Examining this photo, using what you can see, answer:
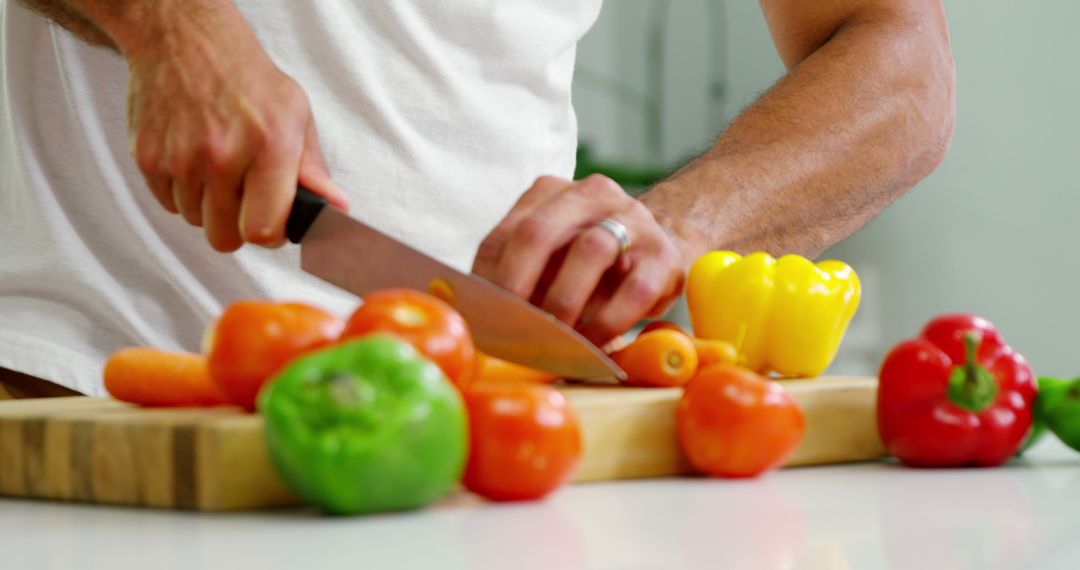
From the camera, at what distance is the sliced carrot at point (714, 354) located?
4.21ft

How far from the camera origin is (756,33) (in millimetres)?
4441

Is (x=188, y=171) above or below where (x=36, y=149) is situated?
above

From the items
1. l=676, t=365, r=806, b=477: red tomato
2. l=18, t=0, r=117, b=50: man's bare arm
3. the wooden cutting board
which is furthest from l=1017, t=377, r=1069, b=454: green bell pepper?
l=18, t=0, r=117, b=50: man's bare arm

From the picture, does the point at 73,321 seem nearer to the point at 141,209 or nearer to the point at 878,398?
the point at 141,209

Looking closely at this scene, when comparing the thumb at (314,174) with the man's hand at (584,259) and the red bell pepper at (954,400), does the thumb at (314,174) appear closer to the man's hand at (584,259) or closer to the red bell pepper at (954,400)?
the man's hand at (584,259)

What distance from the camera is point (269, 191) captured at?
1138 mm

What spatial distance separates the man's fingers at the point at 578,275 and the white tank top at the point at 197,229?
36 cm

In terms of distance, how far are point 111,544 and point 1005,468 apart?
28.8 inches

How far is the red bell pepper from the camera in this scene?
1074 mm

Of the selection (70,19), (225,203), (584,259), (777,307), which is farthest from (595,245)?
(70,19)

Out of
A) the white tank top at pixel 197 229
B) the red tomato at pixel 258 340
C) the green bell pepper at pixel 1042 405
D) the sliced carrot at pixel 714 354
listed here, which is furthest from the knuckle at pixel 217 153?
the green bell pepper at pixel 1042 405

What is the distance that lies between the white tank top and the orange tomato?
38 centimetres

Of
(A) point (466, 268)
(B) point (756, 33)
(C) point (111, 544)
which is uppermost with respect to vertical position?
(C) point (111, 544)

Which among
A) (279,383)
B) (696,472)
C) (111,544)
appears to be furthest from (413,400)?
(696,472)
